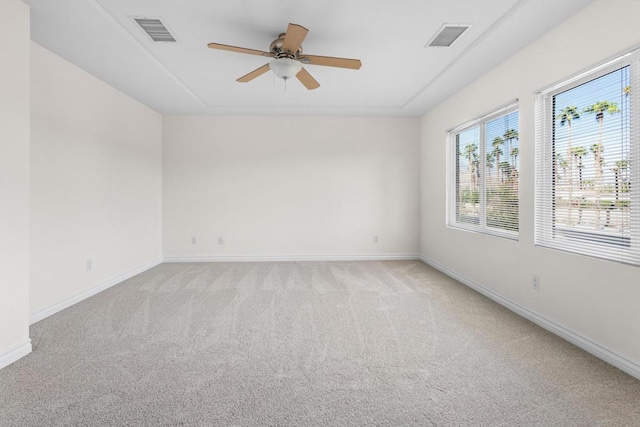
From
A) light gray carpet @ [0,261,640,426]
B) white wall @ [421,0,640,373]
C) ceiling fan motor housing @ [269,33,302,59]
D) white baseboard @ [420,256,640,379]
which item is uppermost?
ceiling fan motor housing @ [269,33,302,59]

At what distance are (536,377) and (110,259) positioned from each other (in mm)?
4527

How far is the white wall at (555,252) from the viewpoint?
77.7 inches

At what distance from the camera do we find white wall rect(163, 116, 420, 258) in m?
5.23

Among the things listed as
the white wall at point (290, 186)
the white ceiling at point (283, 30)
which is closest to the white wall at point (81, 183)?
the white ceiling at point (283, 30)

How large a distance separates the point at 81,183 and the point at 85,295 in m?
1.25

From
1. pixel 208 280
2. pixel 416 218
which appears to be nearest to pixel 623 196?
pixel 416 218

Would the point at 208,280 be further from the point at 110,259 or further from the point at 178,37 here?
the point at 178,37

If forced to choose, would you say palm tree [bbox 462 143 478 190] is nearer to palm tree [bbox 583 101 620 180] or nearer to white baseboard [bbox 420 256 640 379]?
white baseboard [bbox 420 256 640 379]

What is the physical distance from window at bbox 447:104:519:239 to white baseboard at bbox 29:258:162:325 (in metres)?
4.62

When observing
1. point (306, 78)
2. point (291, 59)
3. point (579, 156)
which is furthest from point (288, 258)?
point (579, 156)

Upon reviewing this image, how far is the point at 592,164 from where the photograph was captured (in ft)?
7.52

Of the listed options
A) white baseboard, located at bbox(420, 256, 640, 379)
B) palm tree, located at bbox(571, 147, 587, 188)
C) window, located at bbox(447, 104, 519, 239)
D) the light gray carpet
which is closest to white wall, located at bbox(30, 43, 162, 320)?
the light gray carpet

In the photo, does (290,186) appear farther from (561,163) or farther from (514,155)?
(561,163)

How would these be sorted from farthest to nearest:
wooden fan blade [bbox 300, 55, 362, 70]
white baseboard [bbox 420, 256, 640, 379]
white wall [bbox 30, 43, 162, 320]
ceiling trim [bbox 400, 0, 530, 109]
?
white wall [bbox 30, 43, 162, 320]
wooden fan blade [bbox 300, 55, 362, 70]
ceiling trim [bbox 400, 0, 530, 109]
white baseboard [bbox 420, 256, 640, 379]
